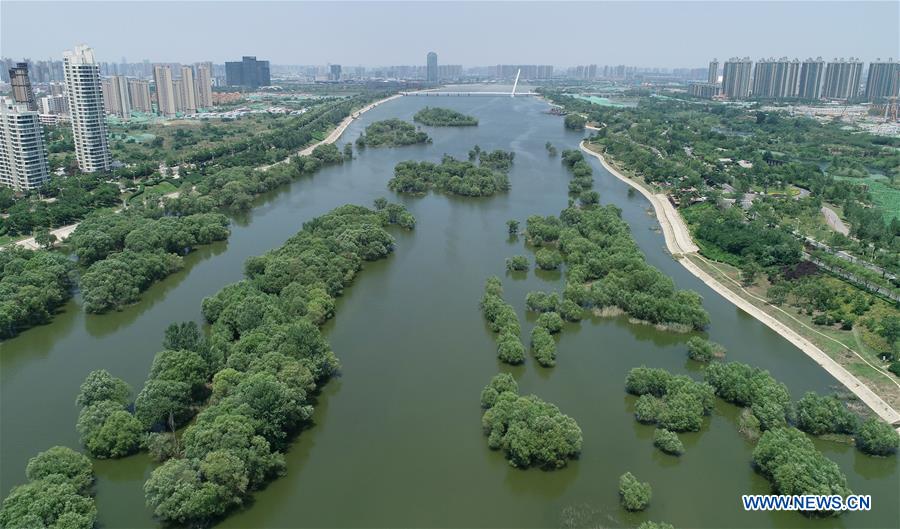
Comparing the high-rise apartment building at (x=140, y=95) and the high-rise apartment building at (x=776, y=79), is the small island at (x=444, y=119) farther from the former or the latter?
the high-rise apartment building at (x=776, y=79)

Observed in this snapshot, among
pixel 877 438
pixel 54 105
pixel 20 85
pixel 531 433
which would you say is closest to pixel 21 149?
pixel 20 85

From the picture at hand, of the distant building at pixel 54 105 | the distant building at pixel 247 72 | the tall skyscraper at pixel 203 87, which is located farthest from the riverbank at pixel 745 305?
the distant building at pixel 247 72

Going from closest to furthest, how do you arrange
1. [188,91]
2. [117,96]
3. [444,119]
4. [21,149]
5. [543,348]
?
[543,348] < [21,149] < [117,96] < [444,119] < [188,91]

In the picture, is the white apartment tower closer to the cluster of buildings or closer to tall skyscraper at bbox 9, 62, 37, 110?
tall skyscraper at bbox 9, 62, 37, 110

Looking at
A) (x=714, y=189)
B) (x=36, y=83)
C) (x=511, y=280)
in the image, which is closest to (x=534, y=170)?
(x=714, y=189)

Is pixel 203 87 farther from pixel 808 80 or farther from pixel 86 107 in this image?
pixel 808 80

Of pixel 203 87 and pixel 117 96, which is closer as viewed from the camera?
pixel 117 96

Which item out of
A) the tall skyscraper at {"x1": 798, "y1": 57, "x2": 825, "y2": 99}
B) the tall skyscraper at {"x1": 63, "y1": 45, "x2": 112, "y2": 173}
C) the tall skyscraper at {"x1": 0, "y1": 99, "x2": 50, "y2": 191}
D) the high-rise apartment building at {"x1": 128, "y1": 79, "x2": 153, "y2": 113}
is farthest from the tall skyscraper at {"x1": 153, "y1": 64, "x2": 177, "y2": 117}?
the tall skyscraper at {"x1": 798, "y1": 57, "x2": 825, "y2": 99}
